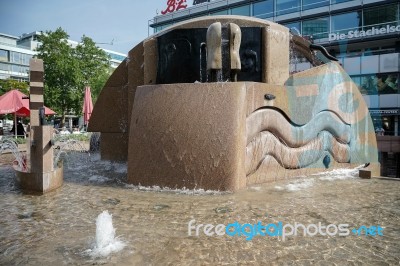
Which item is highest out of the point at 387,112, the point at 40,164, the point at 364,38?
the point at 364,38

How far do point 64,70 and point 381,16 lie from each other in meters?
29.2

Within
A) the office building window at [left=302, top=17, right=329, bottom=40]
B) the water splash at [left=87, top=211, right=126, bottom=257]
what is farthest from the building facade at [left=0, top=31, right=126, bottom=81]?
the water splash at [left=87, top=211, right=126, bottom=257]

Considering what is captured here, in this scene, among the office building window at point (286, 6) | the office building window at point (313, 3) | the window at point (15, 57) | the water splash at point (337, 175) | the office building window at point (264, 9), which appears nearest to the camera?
the water splash at point (337, 175)

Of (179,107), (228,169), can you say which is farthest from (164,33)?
(228,169)

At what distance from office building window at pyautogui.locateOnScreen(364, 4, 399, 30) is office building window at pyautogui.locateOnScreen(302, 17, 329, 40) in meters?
3.55

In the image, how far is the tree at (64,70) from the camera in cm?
3025

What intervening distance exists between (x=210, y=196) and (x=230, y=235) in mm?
1634

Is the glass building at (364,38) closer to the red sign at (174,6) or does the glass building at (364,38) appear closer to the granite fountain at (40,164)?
the red sign at (174,6)

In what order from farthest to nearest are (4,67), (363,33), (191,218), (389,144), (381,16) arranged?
(4,67), (363,33), (381,16), (389,144), (191,218)

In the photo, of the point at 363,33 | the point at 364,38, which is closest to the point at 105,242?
the point at 364,38

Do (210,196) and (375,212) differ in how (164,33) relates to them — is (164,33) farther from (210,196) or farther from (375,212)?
(375,212)

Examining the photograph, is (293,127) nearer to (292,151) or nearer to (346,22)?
(292,151)

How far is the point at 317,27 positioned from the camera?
104 ft

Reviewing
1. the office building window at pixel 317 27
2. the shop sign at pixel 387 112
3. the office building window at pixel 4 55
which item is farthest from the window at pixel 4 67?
the shop sign at pixel 387 112
